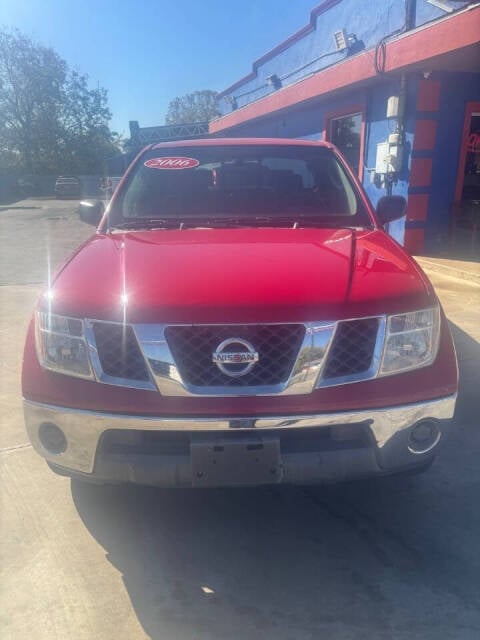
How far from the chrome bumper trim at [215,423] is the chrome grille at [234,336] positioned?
0.15 m

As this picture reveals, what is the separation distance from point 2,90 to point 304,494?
2008 inches

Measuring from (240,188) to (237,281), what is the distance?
1.45 metres

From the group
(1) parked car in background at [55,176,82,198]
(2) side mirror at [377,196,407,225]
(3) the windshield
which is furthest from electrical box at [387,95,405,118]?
(1) parked car in background at [55,176,82,198]

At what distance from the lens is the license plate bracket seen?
6.47 ft

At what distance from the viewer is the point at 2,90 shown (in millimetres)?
44781

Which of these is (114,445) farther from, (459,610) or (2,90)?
(2,90)

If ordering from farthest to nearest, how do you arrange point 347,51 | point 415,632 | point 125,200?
point 347,51
point 125,200
point 415,632

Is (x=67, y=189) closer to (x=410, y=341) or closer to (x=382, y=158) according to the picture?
(x=382, y=158)

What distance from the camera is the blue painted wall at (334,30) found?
30.2ft

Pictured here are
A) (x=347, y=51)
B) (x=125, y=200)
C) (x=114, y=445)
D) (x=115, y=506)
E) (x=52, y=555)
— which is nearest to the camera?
(x=114, y=445)

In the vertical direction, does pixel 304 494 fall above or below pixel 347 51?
below

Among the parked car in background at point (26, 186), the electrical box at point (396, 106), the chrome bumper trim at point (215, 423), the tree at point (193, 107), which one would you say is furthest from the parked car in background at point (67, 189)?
the tree at point (193, 107)

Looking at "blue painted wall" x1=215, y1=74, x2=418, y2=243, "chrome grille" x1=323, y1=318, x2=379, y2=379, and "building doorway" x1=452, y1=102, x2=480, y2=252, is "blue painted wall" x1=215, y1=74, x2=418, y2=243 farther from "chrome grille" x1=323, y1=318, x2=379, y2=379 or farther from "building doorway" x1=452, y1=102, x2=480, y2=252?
"chrome grille" x1=323, y1=318, x2=379, y2=379

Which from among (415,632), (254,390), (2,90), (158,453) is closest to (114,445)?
(158,453)
